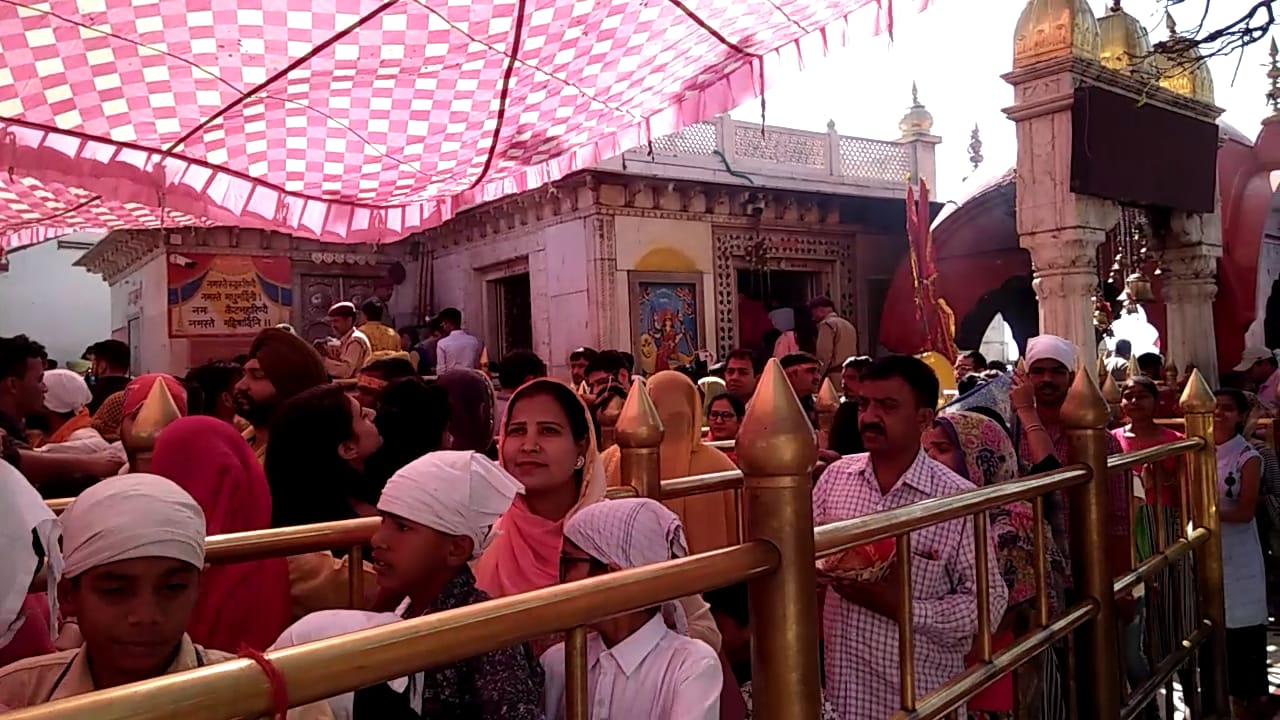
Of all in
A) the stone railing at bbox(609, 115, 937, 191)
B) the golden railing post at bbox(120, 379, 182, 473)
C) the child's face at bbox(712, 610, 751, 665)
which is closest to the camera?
the golden railing post at bbox(120, 379, 182, 473)

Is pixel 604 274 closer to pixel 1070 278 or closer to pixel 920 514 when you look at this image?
pixel 1070 278

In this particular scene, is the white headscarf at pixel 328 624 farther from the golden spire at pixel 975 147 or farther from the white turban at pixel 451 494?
the golden spire at pixel 975 147

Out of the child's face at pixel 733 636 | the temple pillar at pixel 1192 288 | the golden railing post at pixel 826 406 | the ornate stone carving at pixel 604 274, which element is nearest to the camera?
the child's face at pixel 733 636

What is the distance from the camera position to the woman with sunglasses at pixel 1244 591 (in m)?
4.59

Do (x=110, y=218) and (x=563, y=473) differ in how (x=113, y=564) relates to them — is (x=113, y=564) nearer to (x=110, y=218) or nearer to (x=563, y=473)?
(x=563, y=473)

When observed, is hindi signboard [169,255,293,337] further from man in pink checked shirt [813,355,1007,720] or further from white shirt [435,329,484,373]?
man in pink checked shirt [813,355,1007,720]

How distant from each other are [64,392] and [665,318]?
8179 millimetres

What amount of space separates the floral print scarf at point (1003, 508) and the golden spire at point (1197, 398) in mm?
1412

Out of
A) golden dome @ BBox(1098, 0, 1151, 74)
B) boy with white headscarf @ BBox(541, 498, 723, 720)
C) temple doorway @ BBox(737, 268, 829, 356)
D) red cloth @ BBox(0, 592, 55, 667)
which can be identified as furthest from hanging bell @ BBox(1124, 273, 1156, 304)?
red cloth @ BBox(0, 592, 55, 667)

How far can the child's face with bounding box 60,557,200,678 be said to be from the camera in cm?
137

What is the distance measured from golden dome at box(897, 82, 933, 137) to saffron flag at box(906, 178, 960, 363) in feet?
9.29

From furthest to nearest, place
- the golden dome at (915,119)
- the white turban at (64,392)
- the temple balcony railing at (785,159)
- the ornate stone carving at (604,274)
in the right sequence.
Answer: the golden dome at (915,119)
the temple balcony railing at (785,159)
the ornate stone carving at (604,274)
the white turban at (64,392)

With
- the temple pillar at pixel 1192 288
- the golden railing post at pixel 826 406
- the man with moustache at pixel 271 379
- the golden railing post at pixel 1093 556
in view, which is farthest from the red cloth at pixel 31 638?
the temple pillar at pixel 1192 288

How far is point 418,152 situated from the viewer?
3.23 metres
